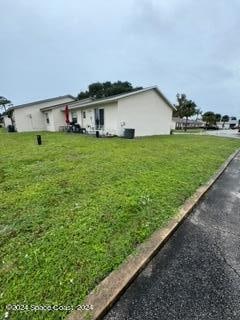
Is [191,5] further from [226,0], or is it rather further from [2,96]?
[2,96]

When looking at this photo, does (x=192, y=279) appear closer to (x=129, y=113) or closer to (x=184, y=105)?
(x=129, y=113)

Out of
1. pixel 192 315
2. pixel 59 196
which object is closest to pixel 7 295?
pixel 192 315

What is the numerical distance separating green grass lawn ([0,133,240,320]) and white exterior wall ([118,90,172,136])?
30.5ft

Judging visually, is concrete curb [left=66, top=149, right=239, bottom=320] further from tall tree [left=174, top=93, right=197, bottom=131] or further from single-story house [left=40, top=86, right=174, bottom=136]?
tall tree [left=174, top=93, right=197, bottom=131]

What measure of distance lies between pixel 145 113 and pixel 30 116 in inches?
585

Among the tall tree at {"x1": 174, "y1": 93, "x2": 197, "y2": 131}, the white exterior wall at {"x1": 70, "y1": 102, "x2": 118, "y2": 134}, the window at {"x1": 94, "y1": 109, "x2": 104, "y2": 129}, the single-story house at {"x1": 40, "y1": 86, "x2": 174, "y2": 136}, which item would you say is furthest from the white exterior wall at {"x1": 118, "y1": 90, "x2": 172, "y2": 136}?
the tall tree at {"x1": 174, "y1": 93, "x2": 197, "y2": 131}

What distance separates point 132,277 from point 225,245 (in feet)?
4.91

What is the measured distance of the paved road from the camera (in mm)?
1687

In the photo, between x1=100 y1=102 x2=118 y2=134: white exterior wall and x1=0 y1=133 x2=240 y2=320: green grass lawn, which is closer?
x1=0 y1=133 x2=240 y2=320: green grass lawn

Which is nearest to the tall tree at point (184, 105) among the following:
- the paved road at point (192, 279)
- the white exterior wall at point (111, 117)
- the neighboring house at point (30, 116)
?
the neighboring house at point (30, 116)

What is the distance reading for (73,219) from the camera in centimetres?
299

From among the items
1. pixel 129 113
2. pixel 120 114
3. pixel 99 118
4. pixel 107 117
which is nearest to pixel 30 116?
pixel 99 118

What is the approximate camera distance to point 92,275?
1.96 metres

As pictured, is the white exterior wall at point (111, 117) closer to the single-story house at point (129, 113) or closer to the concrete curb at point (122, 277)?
the single-story house at point (129, 113)
